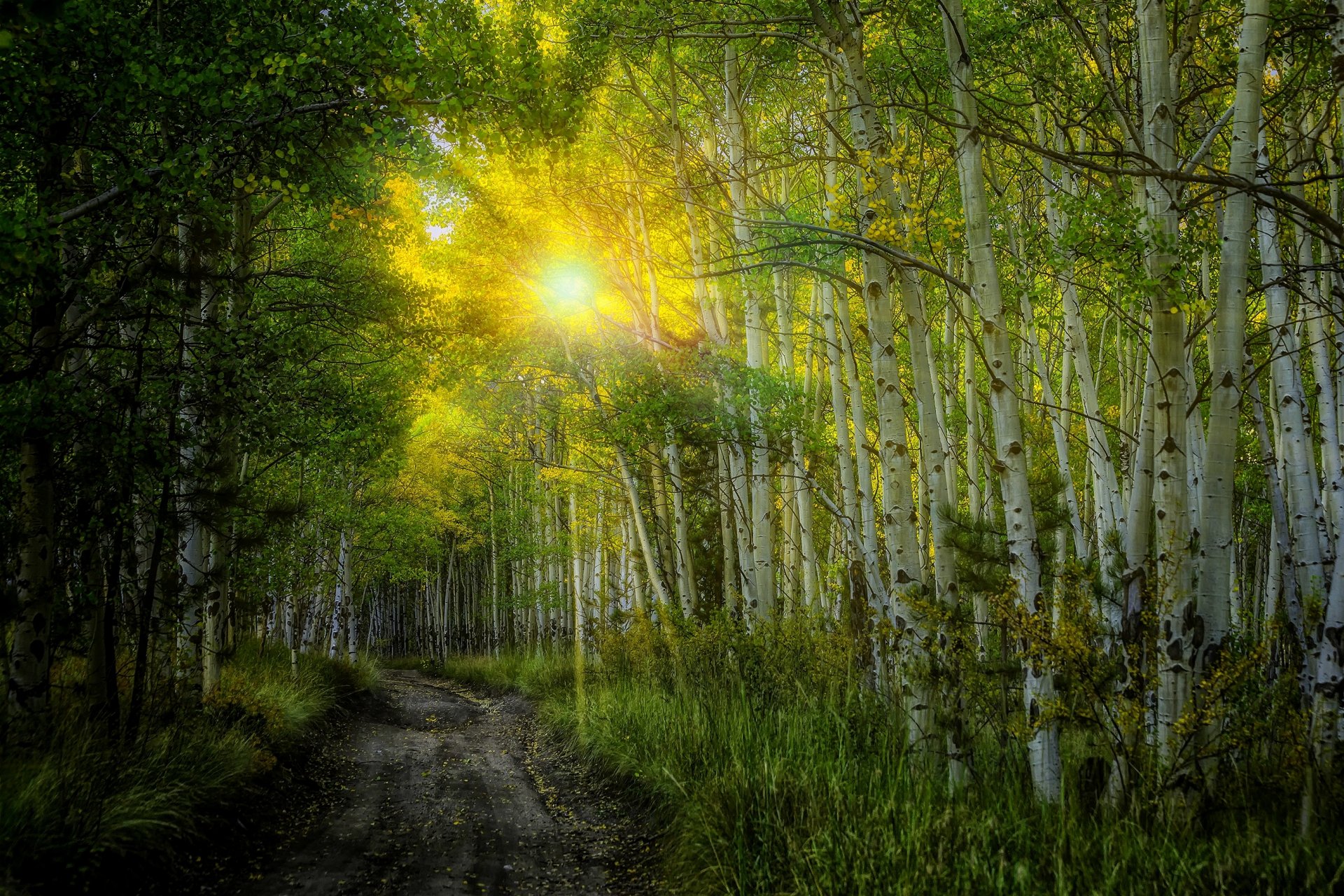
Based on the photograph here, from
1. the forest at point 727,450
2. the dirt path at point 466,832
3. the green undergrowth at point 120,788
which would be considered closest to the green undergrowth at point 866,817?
the forest at point 727,450

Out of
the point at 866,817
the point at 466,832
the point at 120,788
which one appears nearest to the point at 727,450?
the point at 466,832

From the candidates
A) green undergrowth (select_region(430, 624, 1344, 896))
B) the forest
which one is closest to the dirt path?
the forest

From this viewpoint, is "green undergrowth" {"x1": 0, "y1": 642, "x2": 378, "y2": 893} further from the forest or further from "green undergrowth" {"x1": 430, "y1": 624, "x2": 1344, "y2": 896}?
"green undergrowth" {"x1": 430, "y1": 624, "x2": 1344, "y2": 896}

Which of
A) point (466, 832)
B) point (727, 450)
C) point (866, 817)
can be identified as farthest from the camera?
point (727, 450)

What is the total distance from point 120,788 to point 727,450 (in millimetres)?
8061

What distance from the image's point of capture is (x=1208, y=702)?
→ 12.3 ft

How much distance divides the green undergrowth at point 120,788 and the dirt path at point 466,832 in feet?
2.35

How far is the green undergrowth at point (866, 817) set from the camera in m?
3.20

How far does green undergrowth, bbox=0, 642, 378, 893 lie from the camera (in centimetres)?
405

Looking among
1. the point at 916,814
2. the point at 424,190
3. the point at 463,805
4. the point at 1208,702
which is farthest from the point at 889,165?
the point at 424,190

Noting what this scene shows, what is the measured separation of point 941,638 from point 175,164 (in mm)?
5507

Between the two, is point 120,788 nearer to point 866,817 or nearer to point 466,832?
point 466,832

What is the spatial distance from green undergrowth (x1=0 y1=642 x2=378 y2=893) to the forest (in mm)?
33

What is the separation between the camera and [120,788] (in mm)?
4941
